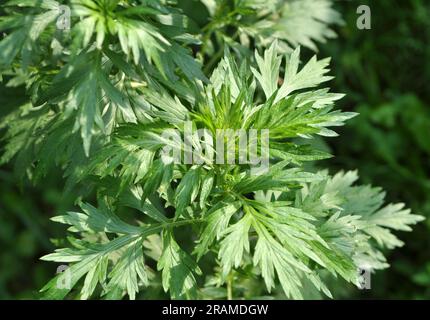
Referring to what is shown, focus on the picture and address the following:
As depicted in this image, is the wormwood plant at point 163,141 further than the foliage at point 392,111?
No

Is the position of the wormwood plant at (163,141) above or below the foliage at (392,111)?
below

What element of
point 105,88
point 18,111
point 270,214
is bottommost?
point 270,214

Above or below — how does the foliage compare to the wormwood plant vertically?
above

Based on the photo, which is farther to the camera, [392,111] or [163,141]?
[392,111]

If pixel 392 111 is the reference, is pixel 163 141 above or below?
below

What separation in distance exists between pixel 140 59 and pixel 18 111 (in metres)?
0.59

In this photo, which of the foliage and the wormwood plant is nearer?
the wormwood plant

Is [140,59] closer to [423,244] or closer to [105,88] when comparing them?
[105,88]

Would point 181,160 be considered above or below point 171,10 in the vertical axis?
below

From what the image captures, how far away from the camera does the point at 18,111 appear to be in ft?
5.98
